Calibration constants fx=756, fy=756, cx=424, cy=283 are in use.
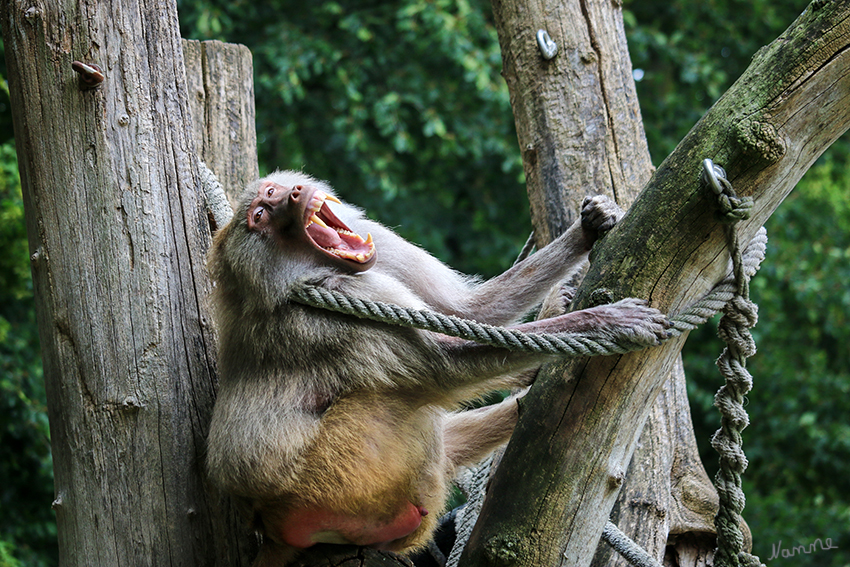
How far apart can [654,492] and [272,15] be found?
24.3 feet

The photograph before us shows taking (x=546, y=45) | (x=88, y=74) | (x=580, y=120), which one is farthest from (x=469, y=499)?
(x=88, y=74)

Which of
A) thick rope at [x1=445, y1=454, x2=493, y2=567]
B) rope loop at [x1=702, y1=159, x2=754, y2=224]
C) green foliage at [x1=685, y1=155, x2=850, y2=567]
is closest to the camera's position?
rope loop at [x1=702, y1=159, x2=754, y2=224]

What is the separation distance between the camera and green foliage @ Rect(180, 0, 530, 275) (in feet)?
24.6

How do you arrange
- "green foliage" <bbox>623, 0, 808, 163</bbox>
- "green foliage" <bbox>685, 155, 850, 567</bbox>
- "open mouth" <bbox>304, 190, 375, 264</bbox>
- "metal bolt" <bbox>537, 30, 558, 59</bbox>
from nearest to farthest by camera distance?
"open mouth" <bbox>304, 190, 375, 264</bbox> < "metal bolt" <bbox>537, 30, 558, 59</bbox> < "green foliage" <bbox>685, 155, 850, 567</bbox> < "green foliage" <bbox>623, 0, 808, 163</bbox>

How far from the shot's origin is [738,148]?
2.24 m

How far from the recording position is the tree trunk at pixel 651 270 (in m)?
2.21

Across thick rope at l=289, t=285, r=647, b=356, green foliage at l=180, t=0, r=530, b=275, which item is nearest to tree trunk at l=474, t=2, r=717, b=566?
thick rope at l=289, t=285, r=647, b=356

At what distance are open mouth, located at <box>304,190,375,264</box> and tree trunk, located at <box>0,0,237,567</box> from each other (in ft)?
1.90

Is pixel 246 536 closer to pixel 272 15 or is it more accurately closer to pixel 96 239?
pixel 96 239

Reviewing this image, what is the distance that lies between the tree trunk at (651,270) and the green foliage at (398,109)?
15.9ft

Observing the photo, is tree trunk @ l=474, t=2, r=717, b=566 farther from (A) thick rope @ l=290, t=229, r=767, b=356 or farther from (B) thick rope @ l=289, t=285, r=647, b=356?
(B) thick rope @ l=289, t=285, r=647, b=356

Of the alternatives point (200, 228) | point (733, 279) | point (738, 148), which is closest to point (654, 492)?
point (733, 279)

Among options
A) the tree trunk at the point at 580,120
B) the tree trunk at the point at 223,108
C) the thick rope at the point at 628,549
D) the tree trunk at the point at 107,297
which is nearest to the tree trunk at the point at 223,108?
the tree trunk at the point at 223,108

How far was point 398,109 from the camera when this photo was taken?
799 centimetres
